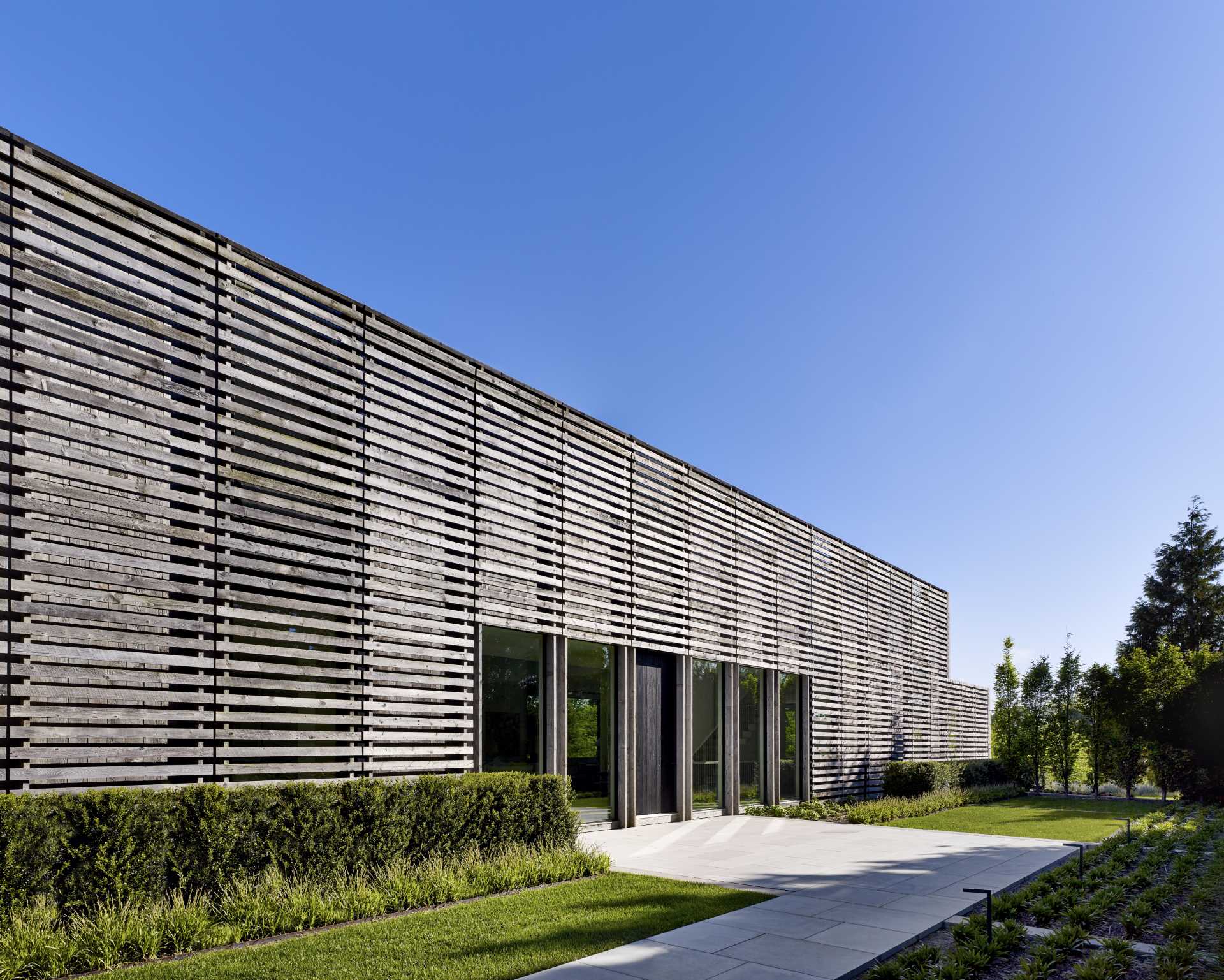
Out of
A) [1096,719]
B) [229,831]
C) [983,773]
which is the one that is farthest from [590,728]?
[1096,719]

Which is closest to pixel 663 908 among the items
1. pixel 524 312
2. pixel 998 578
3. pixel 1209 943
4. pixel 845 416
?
pixel 1209 943

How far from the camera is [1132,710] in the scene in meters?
24.8

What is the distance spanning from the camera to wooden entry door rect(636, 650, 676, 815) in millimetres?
14812

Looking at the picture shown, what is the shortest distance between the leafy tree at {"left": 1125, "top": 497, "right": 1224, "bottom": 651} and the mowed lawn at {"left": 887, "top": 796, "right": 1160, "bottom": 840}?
63.4 ft

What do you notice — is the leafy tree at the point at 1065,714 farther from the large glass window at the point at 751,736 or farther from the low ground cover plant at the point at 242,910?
the low ground cover plant at the point at 242,910

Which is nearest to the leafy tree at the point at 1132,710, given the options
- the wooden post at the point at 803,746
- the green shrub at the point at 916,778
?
the green shrub at the point at 916,778

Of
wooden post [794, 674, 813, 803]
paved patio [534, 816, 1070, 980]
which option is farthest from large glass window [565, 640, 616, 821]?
wooden post [794, 674, 813, 803]

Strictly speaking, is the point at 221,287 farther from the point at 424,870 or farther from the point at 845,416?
the point at 845,416

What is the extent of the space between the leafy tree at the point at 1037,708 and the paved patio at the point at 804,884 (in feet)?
58.9

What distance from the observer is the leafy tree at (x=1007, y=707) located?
31453mm

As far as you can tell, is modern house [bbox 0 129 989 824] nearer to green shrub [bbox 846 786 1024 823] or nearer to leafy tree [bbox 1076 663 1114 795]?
green shrub [bbox 846 786 1024 823]

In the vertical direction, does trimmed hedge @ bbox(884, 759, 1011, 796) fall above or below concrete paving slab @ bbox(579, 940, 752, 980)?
below

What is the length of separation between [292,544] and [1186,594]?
42.3 m

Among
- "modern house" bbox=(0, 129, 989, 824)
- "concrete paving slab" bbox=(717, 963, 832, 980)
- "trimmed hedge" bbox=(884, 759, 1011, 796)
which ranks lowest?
"trimmed hedge" bbox=(884, 759, 1011, 796)
